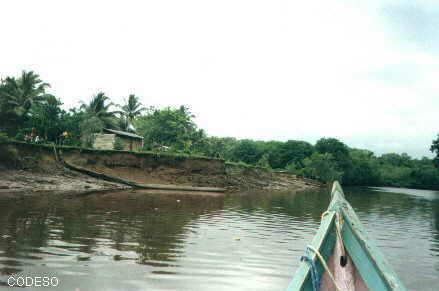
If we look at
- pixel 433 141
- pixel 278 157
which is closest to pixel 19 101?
pixel 278 157

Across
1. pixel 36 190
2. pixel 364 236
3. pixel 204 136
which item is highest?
pixel 204 136

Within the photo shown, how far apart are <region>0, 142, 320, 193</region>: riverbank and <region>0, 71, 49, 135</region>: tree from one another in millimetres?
12672

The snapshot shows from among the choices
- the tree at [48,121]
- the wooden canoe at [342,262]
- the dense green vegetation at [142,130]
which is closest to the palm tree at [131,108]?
the dense green vegetation at [142,130]

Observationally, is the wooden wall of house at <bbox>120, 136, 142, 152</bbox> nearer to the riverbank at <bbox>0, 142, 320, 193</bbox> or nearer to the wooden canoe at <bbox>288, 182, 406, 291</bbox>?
the riverbank at <bbox>0, 142, 320, 193</bbox>

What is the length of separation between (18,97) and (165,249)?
3582cm

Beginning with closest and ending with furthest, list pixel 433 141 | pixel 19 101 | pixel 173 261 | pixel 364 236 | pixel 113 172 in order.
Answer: pixel 364 236, pixel 173 261, pixel 113 172, pixel 19 101, pixel 433 141

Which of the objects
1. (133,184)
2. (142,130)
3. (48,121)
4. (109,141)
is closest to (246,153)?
(142,130)

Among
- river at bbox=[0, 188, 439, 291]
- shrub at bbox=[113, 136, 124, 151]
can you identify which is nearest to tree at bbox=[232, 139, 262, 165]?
shrub at bbox=[113, 136, 124, 151]

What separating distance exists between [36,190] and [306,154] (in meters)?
54.6

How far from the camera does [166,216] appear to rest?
1357 cm

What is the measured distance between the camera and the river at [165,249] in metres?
6.07

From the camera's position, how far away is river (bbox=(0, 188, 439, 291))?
607 cm

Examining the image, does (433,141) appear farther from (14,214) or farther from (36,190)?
(14,214)

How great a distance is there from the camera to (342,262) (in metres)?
3.36
